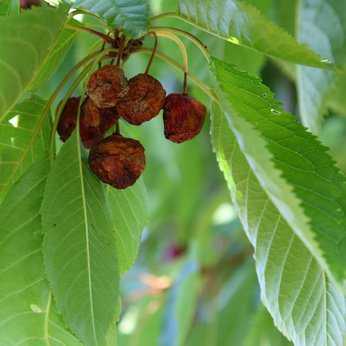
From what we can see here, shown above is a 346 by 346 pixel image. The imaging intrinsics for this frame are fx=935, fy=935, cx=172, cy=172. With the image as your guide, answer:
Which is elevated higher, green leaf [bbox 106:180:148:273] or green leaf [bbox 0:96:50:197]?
green leaf [bbox 0:96:50:197]

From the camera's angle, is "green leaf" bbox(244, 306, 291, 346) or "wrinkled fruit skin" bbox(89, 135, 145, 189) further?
"green leaf" bbox(244, 306, 291, 346)

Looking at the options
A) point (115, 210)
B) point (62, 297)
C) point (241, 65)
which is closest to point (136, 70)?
point (241, 65)

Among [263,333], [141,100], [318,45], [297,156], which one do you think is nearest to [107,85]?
[141,100]

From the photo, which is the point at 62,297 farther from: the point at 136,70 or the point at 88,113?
the point at 136,70

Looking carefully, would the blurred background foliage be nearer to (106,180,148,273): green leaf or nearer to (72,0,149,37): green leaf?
(106,180,148,273): green leaf

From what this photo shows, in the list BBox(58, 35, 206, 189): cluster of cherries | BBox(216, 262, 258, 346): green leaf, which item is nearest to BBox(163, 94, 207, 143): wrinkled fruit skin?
A: BBox(58, 35, 206, 189): cluster of cherries

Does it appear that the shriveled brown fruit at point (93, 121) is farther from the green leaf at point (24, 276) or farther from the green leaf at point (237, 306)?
the green leaf at point (237, 306)
